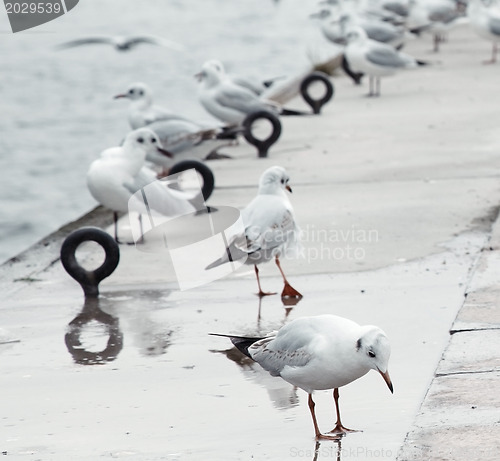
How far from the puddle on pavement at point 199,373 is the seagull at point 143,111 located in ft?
14.9

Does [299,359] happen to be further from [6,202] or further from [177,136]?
[6,202]

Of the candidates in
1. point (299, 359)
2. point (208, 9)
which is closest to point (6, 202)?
point (299, 359)

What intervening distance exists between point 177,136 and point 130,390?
6.03 m

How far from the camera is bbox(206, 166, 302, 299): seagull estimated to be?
762 cm

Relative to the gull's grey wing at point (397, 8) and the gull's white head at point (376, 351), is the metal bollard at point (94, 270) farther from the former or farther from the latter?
the gull's grey wing at point (397, 8)

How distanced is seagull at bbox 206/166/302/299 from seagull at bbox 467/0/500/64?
11889mm

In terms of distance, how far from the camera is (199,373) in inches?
248

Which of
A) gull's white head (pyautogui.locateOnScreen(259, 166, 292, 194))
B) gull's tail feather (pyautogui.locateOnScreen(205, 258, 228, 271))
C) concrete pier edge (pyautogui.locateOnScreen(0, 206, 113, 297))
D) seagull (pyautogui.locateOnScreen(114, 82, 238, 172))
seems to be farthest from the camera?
seagull (pyautogui.locateOnScreen(114, 82, 238, 172))

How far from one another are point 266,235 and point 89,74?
63.4 feet

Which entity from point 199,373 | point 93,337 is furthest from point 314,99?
point 199,373

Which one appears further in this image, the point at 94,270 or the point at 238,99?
the point at 238,99

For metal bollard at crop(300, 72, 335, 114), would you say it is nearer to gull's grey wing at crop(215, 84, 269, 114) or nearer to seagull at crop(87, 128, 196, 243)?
gull's grey wing at crop(215, 84, 269, 114)

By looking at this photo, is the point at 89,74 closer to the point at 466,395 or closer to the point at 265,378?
the point at 265,378

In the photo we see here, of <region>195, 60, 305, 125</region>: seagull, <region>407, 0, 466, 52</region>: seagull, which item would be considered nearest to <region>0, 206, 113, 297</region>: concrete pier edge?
<region>195, 60, 305, 125</region>: seagull
